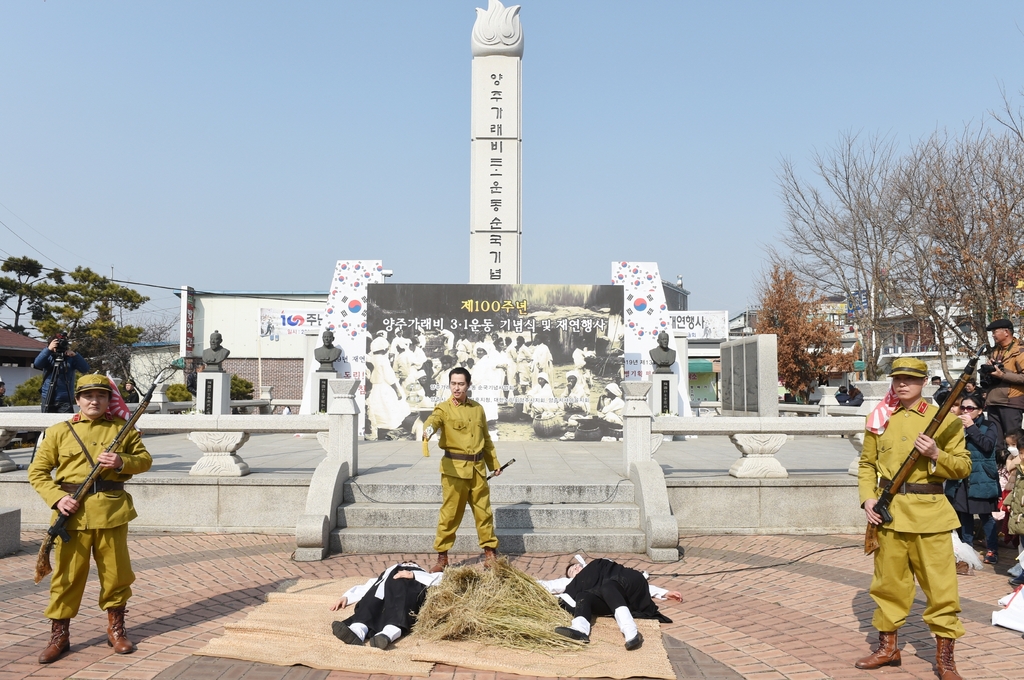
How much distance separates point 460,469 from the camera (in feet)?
23.2

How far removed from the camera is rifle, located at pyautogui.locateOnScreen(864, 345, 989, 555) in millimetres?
4516

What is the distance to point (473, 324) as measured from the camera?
16.3 m

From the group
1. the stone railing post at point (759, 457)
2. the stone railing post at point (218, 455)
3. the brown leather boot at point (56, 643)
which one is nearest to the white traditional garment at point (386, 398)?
the stone railing post at point (218, 455)

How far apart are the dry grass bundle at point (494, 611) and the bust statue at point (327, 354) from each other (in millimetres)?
12982

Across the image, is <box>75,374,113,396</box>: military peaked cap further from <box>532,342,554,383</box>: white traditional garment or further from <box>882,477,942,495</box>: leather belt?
<box>532,342,554,383</box>: white traditional garment

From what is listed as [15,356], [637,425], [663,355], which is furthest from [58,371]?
[15,356]

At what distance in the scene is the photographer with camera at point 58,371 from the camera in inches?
437

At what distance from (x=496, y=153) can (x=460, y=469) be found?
552 inches

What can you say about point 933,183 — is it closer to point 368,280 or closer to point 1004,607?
point 368,280

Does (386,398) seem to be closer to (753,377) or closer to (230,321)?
(753,377)

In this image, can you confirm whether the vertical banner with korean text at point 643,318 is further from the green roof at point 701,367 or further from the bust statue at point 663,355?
the green roof at point 701,367

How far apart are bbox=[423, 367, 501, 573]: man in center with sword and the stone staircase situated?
1.17m

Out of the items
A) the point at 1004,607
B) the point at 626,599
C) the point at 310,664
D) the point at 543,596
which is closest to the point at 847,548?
the point at 1004,607

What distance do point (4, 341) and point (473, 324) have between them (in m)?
25.5
